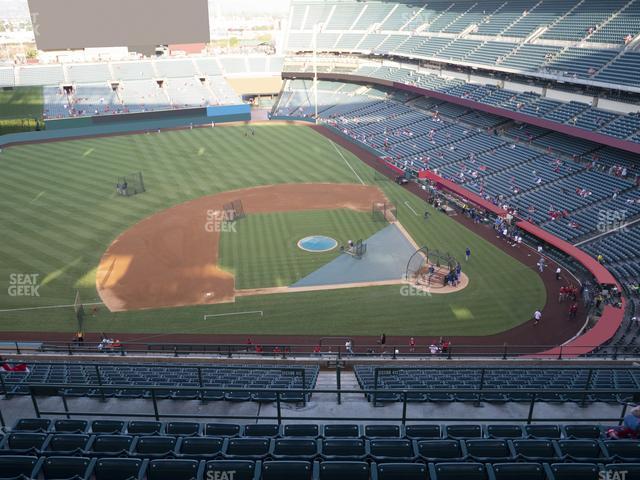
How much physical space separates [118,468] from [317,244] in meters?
27.6

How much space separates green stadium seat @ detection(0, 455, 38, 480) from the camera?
25.9 ft

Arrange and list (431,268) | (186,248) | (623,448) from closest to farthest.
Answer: (623,448)
(431,268)
(186,248)

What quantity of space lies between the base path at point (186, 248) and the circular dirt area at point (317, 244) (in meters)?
5.96

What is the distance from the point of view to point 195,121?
73.1 meters

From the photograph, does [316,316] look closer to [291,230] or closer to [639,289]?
[291,230]

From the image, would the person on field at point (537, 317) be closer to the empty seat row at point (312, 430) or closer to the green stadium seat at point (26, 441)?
the empty seat row at point (312, 430)

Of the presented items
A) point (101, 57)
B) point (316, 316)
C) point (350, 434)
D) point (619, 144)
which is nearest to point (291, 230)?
point (316, 316)

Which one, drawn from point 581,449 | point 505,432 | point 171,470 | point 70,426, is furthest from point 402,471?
point 70,426

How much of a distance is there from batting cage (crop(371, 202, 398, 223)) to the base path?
1.04 m

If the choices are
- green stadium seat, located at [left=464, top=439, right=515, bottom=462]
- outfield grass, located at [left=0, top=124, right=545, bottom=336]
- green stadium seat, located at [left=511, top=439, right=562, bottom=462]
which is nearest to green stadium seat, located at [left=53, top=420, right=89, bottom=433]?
green stadium seat, located at [left=464, top=439, right=515, bottom=462]

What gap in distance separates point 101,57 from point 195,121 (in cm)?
2610

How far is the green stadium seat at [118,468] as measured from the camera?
7996mm

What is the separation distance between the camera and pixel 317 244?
35250mm

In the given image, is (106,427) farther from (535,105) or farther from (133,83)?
(133,83)
